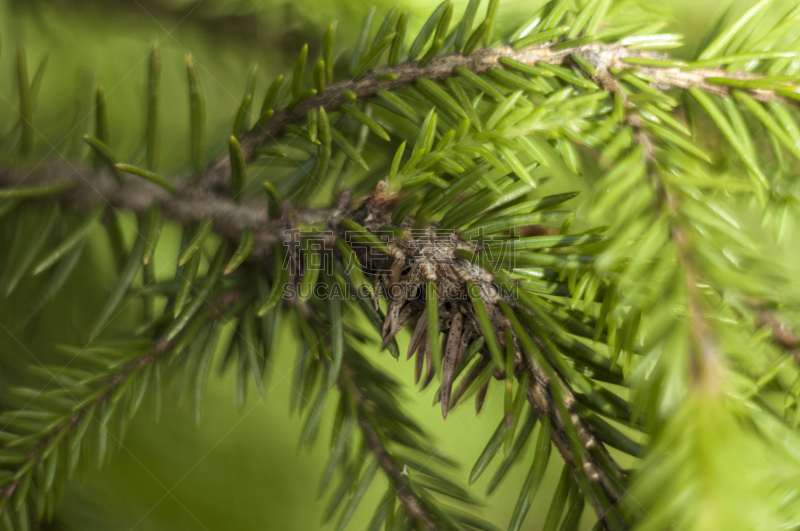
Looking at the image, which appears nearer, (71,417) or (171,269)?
(71,417)

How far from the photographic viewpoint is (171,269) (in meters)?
0.33

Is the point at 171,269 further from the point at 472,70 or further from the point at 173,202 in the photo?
the point at 472,70

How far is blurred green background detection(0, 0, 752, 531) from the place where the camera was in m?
0.30

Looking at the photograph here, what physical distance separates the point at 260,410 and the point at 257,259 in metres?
0.19

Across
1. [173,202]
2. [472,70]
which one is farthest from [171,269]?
[472,70]

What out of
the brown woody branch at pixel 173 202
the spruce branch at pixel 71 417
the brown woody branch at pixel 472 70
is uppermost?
the brown woody branch at pixel 472 70

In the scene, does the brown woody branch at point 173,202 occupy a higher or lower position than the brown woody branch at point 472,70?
lower

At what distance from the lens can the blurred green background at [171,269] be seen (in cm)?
30

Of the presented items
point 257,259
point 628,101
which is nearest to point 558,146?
point 628,101

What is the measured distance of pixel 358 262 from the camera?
20cm

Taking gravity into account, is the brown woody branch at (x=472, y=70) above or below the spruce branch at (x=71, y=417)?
above

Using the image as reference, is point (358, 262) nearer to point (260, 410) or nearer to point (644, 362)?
point (644, 362)

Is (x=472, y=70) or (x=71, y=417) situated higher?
(x=472, y=70)

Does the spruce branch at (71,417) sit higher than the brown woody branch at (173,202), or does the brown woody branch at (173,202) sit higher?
the brown woody branch at (173,202)
